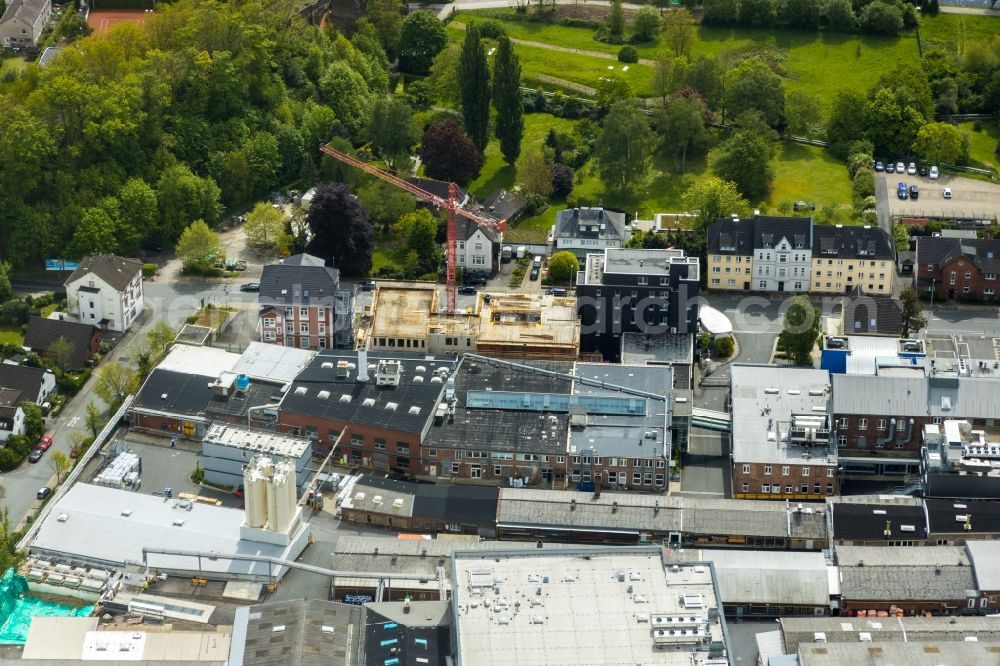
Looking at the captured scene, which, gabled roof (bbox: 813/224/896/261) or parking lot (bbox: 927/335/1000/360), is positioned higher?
gabled roof (bbox: 813/224/896/261)

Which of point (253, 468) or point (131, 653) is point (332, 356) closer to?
point (253, 468)

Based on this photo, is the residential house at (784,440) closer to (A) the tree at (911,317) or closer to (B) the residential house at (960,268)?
(A) the tree at (911,317)

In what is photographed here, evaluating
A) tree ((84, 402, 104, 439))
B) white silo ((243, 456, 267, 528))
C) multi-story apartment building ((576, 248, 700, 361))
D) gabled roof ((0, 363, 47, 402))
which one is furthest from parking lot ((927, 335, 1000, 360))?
gabled roof ((0, 363, 47, 402))

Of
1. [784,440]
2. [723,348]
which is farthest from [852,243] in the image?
[784,440]

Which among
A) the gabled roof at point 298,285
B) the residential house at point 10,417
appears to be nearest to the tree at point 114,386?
the residential house at point 10,417

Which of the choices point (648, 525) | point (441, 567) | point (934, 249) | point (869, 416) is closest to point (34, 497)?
point (441, 567)

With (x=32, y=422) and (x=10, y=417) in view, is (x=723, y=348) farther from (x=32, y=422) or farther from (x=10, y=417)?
(x=10, y=417)

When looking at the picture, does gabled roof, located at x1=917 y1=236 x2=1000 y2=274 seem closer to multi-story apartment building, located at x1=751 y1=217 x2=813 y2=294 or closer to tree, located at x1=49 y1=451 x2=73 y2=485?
multi-story apartment building, located at x1=751 y1=217 x2=813 y2=294
